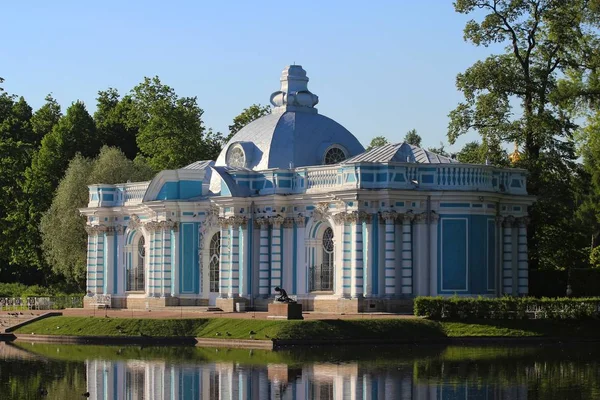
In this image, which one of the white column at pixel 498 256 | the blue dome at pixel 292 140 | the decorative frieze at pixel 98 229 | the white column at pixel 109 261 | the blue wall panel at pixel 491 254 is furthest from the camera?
the decorative frieze at pixel 98 229

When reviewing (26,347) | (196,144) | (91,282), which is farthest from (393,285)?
(196,144)

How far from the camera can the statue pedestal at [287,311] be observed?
174 ft

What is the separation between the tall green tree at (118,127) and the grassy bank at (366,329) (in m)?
39.0

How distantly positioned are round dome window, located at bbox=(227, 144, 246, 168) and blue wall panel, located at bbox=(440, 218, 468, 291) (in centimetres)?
1127

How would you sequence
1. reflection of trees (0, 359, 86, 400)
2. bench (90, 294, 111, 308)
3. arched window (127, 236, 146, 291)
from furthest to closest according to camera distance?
bench (90, 294, 111, 308), arched window (127, 236, 146, 291), reflection of trees (0, 359, 86, 400)

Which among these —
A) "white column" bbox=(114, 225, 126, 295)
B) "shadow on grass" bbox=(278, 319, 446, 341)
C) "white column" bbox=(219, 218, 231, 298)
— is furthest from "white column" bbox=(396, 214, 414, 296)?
"white column" bbox=(114, 225, 126, 295)

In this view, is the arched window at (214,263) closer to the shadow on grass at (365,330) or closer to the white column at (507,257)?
the white column at (507,257)

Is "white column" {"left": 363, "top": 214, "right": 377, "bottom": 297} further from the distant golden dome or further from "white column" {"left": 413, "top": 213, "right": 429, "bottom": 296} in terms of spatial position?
the distant golden dome

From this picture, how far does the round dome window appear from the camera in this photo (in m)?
64.8

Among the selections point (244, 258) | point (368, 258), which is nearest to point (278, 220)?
point (244, 258)

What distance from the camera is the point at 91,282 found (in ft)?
232

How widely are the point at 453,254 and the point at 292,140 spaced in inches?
409

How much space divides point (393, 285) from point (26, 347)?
47.2 ft

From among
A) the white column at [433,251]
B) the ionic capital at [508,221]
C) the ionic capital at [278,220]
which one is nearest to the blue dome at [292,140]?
the ionic capital at [278,220]
